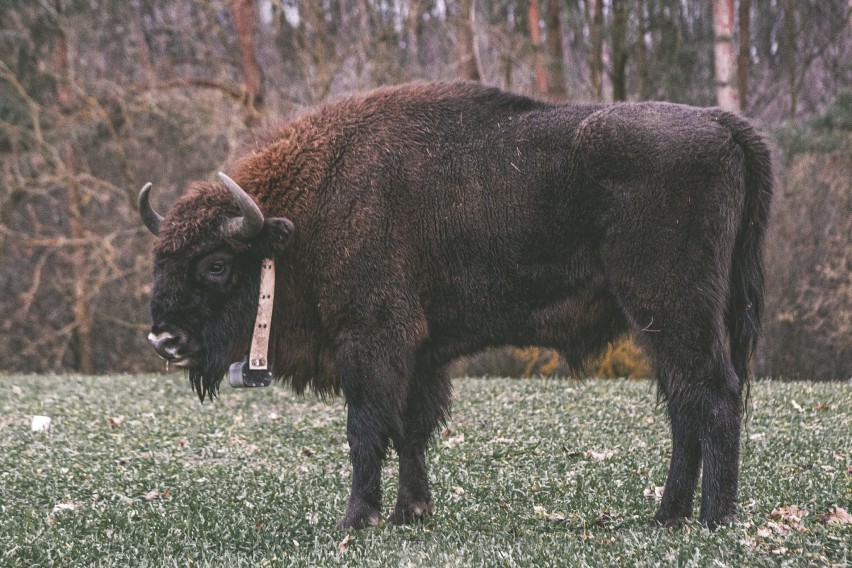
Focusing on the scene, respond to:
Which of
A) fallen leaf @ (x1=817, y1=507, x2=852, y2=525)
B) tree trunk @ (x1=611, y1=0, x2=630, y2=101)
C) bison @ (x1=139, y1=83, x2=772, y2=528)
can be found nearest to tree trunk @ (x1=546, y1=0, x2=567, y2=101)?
tree trunk @ (x1=611, y1=0, x2=630, y2=101)

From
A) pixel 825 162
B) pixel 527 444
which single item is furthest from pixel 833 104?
pixel 527 444

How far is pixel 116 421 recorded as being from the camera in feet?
36.7

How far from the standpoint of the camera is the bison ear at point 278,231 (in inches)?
244

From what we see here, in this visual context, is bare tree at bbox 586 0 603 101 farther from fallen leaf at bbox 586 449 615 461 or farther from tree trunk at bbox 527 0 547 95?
fallen leaf at bbox 586 449 615 461

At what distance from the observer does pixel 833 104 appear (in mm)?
18000

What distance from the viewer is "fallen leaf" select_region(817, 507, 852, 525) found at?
225 inches

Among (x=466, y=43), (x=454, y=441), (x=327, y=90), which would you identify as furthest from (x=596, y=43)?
(x=454, y=441)

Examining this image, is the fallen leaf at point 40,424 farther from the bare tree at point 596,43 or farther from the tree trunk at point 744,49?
the tree trunk at point 744,49

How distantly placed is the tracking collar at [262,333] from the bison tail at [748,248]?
281 centimetres

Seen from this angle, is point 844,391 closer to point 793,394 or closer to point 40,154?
point 793,394

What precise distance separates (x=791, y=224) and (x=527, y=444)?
10.9 meters

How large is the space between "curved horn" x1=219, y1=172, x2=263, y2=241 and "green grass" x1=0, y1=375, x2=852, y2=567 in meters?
1.84

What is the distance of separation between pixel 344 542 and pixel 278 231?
1939mm

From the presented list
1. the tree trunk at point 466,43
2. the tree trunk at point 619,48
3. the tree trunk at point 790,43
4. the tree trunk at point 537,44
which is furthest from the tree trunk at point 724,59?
the tree trunk at point 466,43
